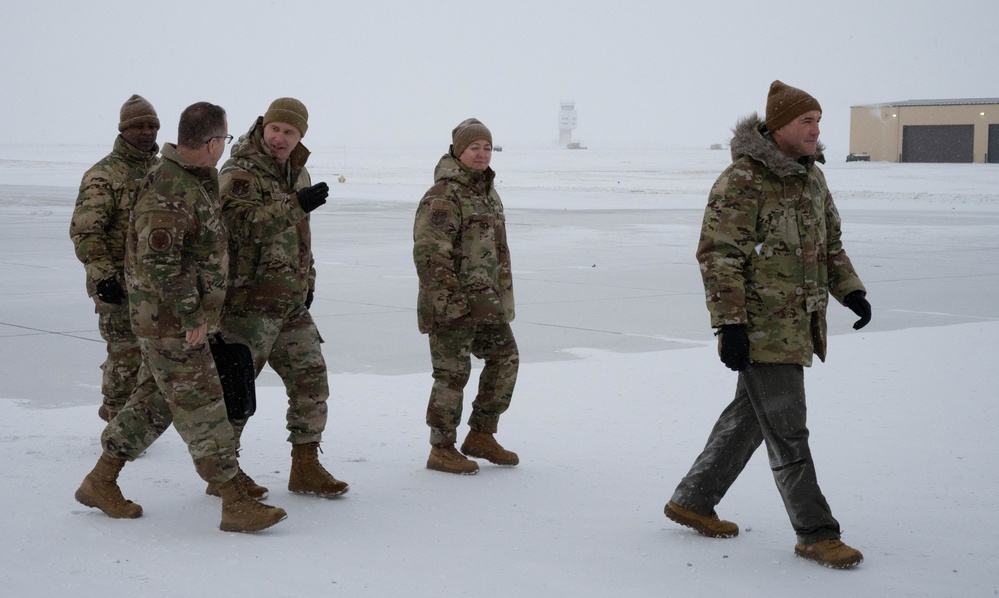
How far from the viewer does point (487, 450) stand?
594 cm

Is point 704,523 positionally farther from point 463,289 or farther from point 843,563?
point 463,289

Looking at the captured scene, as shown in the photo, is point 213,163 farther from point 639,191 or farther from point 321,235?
point 639,191

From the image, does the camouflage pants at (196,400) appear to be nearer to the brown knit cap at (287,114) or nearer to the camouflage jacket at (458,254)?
the brown knit cap at (287,114)

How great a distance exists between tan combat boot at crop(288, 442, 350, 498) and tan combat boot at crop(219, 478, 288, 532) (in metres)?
0.54

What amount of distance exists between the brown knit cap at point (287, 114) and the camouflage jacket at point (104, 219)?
1.00m

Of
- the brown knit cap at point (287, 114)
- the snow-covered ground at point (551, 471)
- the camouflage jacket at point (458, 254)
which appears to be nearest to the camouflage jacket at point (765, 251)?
the snow-covered ground at point (551, 471)

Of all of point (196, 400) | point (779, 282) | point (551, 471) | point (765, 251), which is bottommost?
point (551, 471)

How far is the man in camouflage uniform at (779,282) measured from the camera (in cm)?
438

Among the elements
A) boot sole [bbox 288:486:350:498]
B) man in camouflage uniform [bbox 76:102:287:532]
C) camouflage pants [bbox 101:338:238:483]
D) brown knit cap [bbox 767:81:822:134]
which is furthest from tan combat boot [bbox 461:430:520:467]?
brown knit cap [bbox 767:81:822:134]

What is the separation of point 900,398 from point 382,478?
11.5 ft

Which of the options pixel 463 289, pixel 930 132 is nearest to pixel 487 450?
pixel 463 289

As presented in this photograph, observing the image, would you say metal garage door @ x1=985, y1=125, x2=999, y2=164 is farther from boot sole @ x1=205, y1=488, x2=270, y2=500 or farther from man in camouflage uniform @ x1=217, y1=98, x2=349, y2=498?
boot sole @ x1=205, y1=488, x2=270, y2=500

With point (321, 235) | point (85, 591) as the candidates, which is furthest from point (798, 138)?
point (321, 235)

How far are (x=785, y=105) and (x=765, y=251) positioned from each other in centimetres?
58
